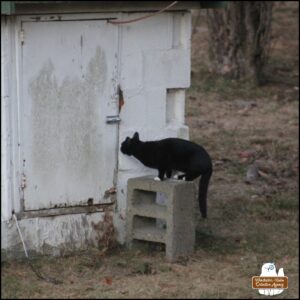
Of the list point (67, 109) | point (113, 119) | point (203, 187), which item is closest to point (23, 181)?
point (67, 109)

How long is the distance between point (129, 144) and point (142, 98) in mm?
445

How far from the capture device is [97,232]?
8.30 metres

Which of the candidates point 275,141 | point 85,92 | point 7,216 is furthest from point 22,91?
point 275,141

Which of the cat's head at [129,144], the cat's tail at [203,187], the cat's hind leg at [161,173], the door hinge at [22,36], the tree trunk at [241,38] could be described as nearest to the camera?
the door hinge at [22,36]

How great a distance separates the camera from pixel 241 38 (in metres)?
16.2

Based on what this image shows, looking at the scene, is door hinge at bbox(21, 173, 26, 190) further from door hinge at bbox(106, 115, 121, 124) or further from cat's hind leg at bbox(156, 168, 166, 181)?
cat's hind leg at bbox(156, 168, 166, 181)

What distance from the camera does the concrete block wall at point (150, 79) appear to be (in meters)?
8.10

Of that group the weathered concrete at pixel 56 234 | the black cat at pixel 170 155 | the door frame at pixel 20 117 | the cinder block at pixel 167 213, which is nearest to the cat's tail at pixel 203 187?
the black cat at pixel 170 155

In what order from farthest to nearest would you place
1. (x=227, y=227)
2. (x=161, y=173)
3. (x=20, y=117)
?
(x=227, y=227) → (x=161, y=173) → (x=20, y=117)

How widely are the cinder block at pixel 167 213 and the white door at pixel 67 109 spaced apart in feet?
1.06

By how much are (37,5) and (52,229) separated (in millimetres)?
1889

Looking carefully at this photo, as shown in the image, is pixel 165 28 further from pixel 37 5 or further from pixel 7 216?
pixel 7 216

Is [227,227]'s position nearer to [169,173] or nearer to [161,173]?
[169,173]

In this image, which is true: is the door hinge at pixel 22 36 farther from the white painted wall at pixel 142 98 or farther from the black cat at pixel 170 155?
the black cat at pixel 170 155
